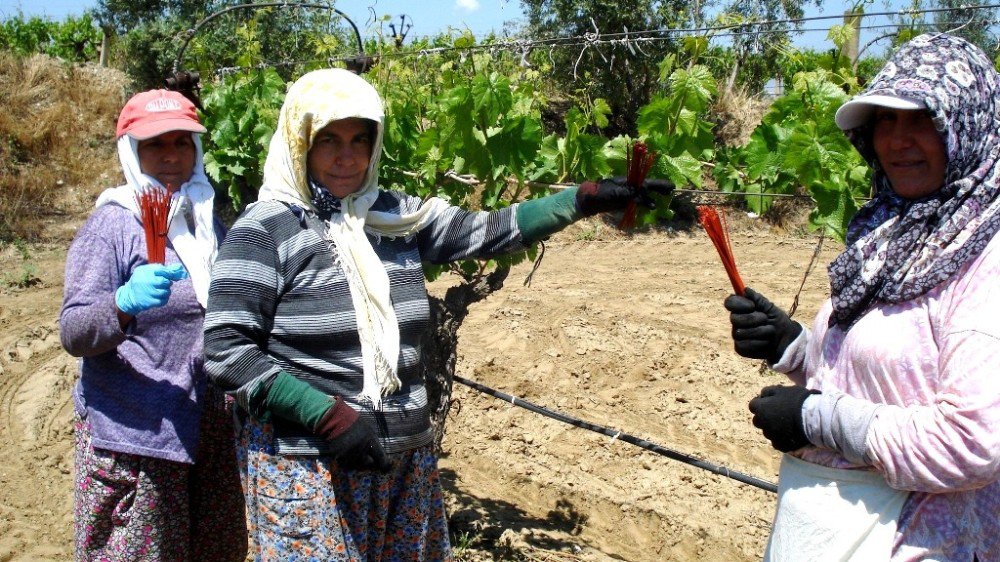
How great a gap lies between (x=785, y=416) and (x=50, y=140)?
12092 millimetres

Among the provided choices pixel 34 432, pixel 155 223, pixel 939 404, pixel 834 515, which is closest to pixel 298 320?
pixel 155 223

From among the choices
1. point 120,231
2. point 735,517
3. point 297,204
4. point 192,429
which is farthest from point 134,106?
point 735,517

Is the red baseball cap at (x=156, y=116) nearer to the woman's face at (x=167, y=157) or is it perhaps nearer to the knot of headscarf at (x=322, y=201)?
the woman's face at (x=167, y=157)

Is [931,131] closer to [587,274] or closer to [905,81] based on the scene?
[905,81]

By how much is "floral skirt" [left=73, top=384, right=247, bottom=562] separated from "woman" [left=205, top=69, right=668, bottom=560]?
0.39 meters

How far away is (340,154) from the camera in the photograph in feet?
6.89

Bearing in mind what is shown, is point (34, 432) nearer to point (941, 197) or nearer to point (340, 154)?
point (340, 154)

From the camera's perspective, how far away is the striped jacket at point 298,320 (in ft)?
6.40

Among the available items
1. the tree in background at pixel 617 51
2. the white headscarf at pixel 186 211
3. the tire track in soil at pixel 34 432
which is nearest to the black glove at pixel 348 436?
the white headscarf at pixel 186 211

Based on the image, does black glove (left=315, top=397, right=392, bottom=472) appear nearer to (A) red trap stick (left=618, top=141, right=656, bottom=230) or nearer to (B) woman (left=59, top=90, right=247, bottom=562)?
(B) woman (left=59, top=90, right=247, bottom=562)

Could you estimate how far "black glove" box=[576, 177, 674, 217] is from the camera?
7.25 feet

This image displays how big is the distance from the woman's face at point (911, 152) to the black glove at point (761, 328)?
1.44 ft

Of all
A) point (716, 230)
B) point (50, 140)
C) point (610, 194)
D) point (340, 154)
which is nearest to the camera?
point (716, 230)

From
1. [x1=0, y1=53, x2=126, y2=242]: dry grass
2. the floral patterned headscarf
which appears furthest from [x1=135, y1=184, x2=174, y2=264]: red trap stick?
[x1=0, y1=53, x2=126, y2=242]: dry grass
